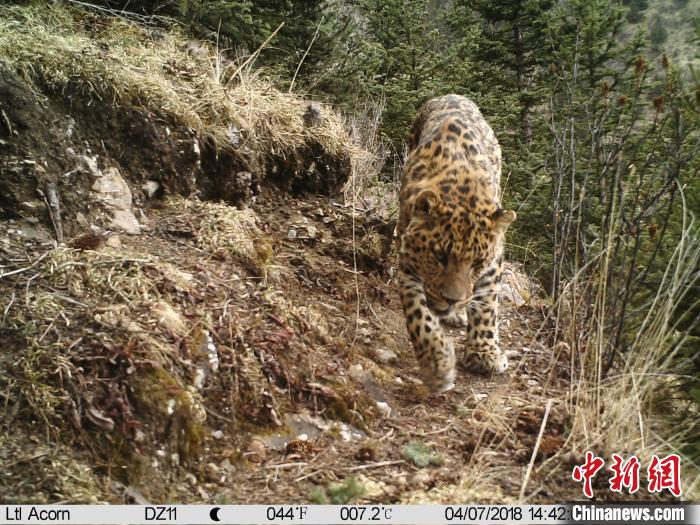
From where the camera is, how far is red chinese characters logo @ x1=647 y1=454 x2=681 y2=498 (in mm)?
3424

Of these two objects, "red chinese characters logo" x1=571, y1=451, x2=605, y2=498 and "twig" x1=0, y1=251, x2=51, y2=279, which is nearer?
"red chinese characters logo" x1=571, y1=451, x2=605, y2=498

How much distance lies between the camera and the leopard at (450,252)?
464 centimetres

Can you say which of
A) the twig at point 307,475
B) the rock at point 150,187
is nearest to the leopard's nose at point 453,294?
the twig at point 307,475

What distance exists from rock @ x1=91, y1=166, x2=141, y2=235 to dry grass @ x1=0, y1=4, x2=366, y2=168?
2.13ft

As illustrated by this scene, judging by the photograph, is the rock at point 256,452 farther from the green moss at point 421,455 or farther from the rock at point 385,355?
the rock at point 385,355

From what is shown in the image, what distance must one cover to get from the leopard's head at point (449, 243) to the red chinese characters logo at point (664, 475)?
1.69 meters

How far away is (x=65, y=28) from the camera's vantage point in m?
A: 5.68

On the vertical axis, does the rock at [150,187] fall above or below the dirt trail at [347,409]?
above

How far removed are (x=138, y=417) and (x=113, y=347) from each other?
0.40 metres

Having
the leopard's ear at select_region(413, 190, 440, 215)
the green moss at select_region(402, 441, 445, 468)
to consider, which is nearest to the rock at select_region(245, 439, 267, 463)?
the green moss at select_region(402, 441, 445, 468)

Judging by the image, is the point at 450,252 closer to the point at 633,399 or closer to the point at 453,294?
the point at 453,294

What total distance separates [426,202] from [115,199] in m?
2.33

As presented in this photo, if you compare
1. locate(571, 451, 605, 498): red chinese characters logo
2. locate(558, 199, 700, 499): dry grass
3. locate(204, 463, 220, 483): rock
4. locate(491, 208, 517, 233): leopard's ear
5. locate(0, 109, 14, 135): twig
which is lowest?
locate(204, 463, 220, 483): rock

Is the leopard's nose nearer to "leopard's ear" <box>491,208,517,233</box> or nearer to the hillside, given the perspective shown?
"leopard's ear" <box>491,208,517,233</box>
